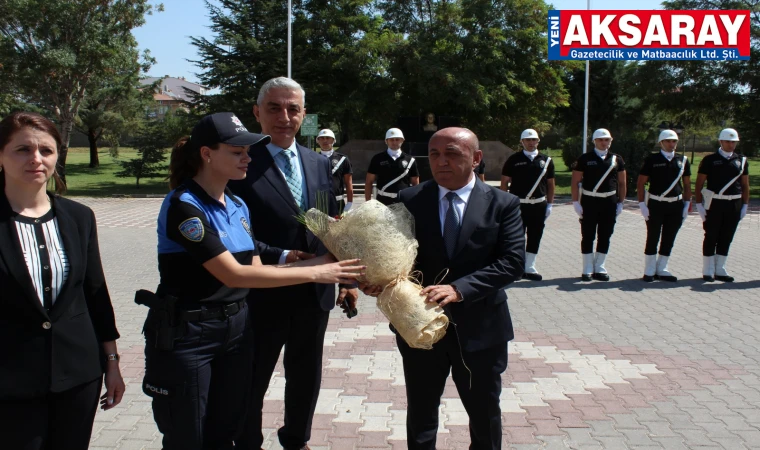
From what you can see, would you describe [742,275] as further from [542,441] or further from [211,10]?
[211,10]

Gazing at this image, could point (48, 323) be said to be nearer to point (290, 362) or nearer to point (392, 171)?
point (290, 362)

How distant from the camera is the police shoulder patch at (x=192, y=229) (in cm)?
260

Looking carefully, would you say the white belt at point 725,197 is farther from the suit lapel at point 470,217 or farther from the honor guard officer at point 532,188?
the suit lapel at point 470,217

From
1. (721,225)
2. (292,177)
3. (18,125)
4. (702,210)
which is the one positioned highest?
(18,125)

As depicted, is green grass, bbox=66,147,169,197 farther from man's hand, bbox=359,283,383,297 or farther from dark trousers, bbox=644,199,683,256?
man's hand, bbox=359,283,383,297

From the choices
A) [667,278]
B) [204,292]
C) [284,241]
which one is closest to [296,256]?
[284,241]

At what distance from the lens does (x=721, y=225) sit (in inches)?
369

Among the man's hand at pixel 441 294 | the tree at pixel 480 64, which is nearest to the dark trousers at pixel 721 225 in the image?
the man's hand at pixel 441 294

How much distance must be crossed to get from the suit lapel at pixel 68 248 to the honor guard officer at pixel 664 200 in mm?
8332

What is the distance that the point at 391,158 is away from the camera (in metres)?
11.6

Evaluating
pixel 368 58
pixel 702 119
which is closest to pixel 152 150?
pixel 368 58

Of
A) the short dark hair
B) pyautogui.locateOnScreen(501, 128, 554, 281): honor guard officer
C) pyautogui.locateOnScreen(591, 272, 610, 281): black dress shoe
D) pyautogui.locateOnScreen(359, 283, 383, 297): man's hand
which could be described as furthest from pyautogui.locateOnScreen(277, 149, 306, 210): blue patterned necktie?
pyautogui.locateOnScreen(591, 272, 610, 281): black dress shoe

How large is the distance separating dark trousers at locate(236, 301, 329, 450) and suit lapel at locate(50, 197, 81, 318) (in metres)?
1.08

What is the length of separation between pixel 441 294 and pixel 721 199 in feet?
25.9
